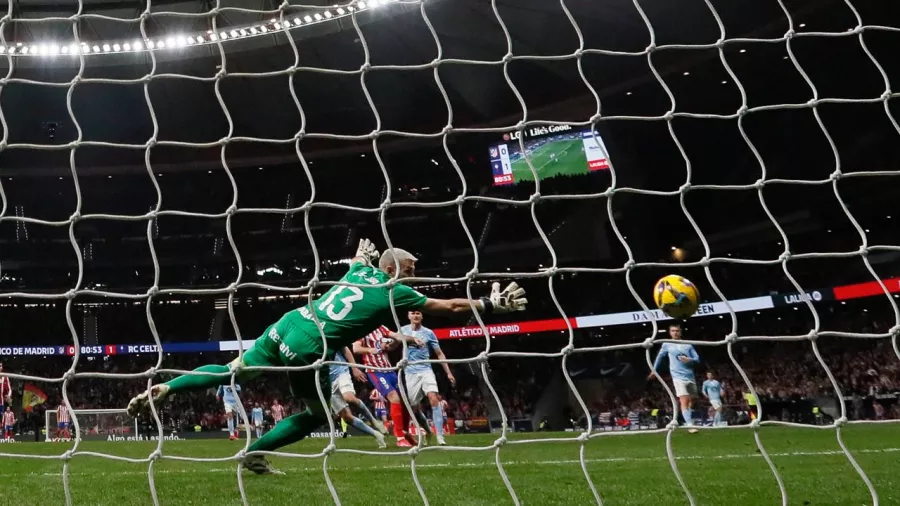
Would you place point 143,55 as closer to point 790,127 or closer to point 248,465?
point 248,465

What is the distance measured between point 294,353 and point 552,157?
14.5m

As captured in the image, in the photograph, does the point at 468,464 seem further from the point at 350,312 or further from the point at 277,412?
the point at 277,412

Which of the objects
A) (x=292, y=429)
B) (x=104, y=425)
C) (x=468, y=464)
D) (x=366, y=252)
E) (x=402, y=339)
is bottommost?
(x=468, y=464)

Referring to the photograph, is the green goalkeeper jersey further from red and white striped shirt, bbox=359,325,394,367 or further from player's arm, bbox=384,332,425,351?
red and white striped shirt, bbox=359,325,394,367

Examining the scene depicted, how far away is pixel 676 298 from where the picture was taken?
5668 mm

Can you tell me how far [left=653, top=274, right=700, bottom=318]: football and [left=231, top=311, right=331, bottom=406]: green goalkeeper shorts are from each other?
2.74 m

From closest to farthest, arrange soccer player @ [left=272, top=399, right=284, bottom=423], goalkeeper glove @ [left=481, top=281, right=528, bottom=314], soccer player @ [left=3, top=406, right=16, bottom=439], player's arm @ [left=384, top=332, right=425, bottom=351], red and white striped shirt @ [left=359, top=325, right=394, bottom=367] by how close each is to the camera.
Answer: player's arm @ [left=384, top=332, right=425, bottom=351], goalkeeper glove @ [left=481, top=281, right=528, bottom=314], red and white striped shirt @ [left=359, top=325, right=394, bottom=367], soccer player @ [left=3, top=406, right=16, bottom=439], soccer player @ [left=272, top=399, right=284, bottom=423]

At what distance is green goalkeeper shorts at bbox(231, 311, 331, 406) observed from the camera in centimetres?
404

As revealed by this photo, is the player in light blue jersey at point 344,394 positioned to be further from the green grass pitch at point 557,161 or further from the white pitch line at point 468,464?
the green grass pitch at point 557,161

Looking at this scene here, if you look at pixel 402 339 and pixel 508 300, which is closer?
pixel 402 339

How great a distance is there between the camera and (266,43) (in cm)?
1481

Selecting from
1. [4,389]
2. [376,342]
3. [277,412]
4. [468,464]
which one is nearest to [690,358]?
[376,342]

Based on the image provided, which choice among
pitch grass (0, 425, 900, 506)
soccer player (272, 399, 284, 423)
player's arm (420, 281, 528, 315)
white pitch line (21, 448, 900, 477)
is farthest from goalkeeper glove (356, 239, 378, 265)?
soccer player (272, 399, 284, 423)

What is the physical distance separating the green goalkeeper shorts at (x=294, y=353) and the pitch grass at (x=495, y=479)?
52 cm
